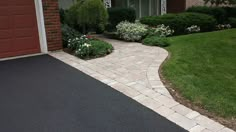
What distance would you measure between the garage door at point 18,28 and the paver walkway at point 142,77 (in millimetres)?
756

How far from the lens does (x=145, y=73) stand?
514 centimetres

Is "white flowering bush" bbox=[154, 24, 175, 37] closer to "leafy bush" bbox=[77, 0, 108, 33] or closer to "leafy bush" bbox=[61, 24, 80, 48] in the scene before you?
"leafy bush" bbox=[77, 0, 108, 33]

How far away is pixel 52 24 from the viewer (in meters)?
7.34

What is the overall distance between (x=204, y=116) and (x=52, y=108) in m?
2.12

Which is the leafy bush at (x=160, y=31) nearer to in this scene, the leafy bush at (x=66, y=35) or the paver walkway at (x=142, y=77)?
the paver walkway at (x=142, y=77)

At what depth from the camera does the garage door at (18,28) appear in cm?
669

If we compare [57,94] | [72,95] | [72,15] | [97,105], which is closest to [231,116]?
[97,105]

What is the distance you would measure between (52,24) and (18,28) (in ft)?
3.05

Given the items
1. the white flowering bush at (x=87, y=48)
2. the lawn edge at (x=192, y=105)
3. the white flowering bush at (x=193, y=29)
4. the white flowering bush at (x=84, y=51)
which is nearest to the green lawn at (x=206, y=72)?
the lawn edge at (x=192, y=105)

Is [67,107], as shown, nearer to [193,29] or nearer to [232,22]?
[193,29]

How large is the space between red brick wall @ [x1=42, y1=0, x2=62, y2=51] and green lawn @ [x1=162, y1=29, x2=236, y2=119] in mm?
3251

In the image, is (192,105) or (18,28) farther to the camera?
(18,28)

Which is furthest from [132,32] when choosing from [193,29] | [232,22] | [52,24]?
[232,22]

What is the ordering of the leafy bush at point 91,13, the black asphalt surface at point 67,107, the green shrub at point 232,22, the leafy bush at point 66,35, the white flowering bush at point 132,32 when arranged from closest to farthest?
the black asphalt surface at point 67,107
the leafy bush at point 66,35
the leafy bush at point 91,13
the white flowering bush at point 132,32
the green shrub at point 232,22
